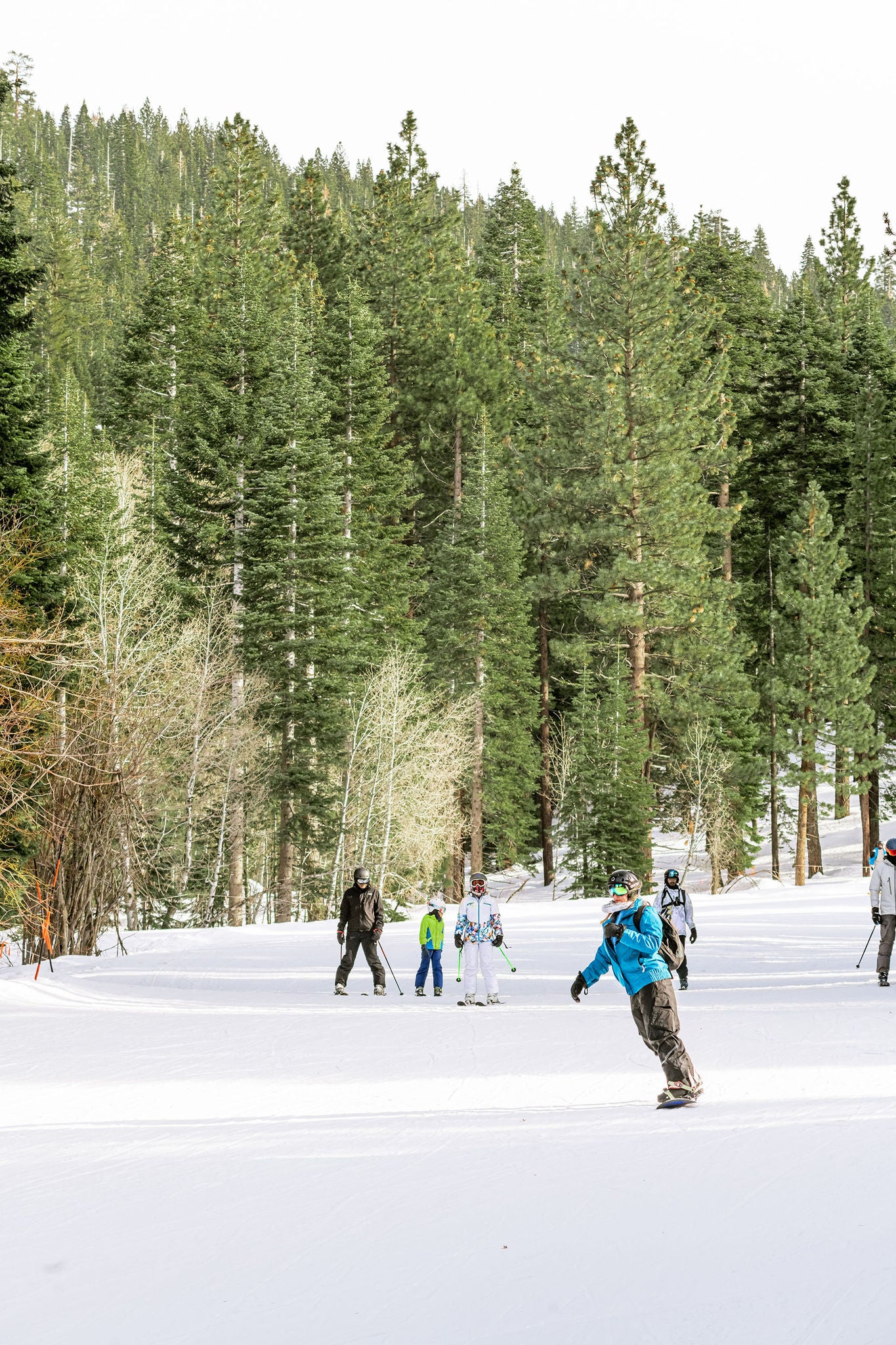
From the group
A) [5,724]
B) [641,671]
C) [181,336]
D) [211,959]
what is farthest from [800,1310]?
[181,336]

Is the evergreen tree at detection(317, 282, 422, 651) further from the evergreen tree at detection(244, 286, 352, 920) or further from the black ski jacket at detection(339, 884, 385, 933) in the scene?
the black ski jacket at detection(339, 884, 385, 933)

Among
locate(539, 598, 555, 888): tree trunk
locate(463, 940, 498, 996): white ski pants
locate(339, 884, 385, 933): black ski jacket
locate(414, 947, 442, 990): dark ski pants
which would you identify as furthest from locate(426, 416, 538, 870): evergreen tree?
locate(463, 940, 498, 996): white ski pants

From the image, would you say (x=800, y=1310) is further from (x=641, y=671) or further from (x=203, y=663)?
(x=641, y=671)

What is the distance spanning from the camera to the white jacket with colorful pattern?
14695 mm

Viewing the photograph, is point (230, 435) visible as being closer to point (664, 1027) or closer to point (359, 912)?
point (359, 912)

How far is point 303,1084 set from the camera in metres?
9.79

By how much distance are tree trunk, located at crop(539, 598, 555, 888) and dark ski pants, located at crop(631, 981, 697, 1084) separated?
38005mm

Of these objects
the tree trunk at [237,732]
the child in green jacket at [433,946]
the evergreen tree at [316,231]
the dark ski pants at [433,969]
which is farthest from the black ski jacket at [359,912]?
the evergreen tree at [316,231]

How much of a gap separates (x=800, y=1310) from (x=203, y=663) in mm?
29567

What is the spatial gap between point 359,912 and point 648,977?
25.3 feet

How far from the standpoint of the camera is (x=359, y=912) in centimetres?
1543

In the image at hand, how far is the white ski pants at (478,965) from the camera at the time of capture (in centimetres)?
1482

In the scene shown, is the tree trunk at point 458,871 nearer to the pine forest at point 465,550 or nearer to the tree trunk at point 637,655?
the pine forest at point 465,550

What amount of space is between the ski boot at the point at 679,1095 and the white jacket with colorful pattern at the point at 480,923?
6.27 m
